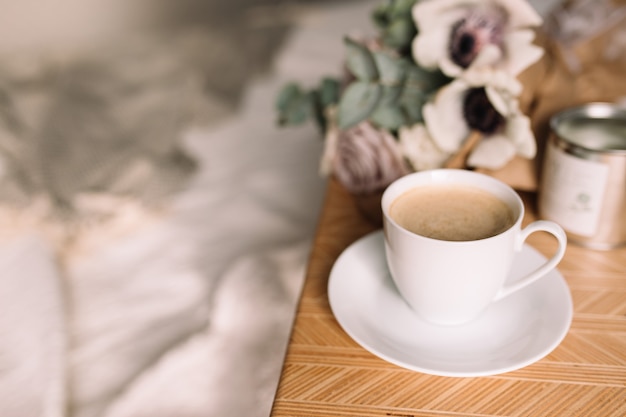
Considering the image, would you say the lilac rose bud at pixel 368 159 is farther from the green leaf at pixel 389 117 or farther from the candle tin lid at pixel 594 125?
the candle tin lid at pixel 594 125

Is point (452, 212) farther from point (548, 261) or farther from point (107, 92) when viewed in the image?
point (107, 92)

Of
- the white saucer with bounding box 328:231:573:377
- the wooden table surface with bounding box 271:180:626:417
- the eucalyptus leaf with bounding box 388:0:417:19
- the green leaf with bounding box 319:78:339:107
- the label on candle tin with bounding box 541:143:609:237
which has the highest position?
the eucalyptus leaf with bounding box 388:0:417:19

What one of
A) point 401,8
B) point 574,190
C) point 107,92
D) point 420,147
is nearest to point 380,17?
point 401,8

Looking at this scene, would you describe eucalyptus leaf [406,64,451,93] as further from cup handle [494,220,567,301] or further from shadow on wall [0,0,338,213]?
shadow on wall [0,0,338,213]

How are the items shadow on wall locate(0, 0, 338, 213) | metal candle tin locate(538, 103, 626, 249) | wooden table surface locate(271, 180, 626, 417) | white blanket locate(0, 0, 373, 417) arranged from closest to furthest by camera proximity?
wooden table surface locate(271, 180, 626, 417)
metal candle tin locate(538, 103, 626, 249)
white blanket locate(0, 0, 373, 417)
shadow on wall locate(0, 0, 338, 213)

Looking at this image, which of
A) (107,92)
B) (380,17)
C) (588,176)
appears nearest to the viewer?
(588,176)

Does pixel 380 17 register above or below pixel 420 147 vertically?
above

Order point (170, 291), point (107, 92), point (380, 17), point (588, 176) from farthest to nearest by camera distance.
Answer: point (107, 92)
point (170, 291)
point (380, 17)
point (588, 176)

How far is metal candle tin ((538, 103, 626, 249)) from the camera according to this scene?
20.9 inches

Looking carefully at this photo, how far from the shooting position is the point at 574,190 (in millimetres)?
552

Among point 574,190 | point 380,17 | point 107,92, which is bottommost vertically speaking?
point 107,92

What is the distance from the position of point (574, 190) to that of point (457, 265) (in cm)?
19

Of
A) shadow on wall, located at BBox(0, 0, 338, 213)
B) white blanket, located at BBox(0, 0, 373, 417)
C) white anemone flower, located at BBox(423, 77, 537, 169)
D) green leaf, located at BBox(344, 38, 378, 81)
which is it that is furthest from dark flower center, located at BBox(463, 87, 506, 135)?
shadow on wall, located at BBox(0, 0, 338, 213)

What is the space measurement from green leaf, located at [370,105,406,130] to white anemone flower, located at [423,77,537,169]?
37 mm
